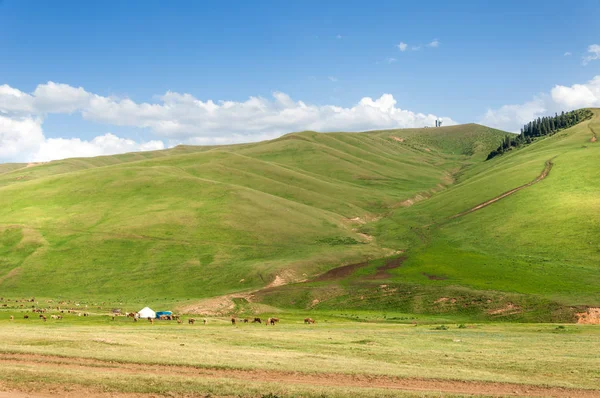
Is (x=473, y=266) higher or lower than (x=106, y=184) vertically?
lower

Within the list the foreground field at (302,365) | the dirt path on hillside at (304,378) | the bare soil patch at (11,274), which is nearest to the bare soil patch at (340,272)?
the foreground field at (302,365)

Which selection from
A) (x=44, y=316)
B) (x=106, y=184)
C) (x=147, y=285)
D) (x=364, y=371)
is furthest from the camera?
(x=106, y=184)

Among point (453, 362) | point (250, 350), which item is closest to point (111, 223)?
point (250, 350)

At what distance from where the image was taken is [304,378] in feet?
98.9

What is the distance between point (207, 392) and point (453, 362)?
61.5 feet

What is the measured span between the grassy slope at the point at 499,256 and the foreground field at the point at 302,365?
30.9 m

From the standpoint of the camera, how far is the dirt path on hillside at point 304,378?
28016 millimetres

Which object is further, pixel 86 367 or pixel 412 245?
pixel 412 245

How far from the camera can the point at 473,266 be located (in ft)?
338

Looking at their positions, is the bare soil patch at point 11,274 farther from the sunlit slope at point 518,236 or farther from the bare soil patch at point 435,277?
the bare soil patch at point 435,277

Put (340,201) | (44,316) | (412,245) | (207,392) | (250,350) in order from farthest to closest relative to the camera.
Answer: (340,201) → (412,245) → (44,316) → (250,350) → (207,392)

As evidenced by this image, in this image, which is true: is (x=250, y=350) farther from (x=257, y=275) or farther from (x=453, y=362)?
(x=257, y=275)

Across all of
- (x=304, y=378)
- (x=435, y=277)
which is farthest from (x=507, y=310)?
(x=304, y=378)

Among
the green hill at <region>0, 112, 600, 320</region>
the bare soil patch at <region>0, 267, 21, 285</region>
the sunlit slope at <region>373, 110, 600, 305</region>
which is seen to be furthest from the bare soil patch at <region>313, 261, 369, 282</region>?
the bare soil patch at <region>0, 267, 21, 285</region>
